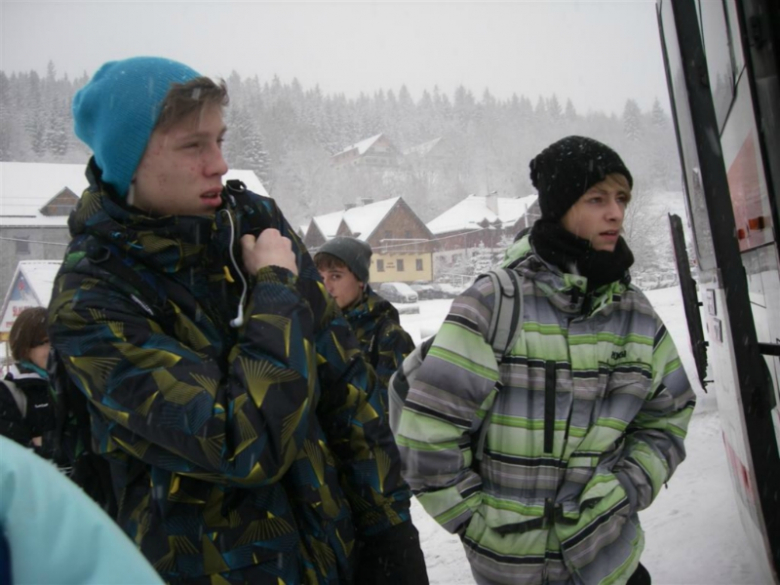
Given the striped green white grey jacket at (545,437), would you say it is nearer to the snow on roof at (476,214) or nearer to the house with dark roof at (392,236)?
the house with dark roof at (392,236)

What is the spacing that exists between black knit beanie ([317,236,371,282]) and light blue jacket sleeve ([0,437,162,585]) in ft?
11.3

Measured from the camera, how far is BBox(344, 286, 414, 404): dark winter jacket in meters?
3.94

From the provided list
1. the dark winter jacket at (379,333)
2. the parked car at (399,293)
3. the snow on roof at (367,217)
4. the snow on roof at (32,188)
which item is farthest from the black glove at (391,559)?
the snow on roof at (367,217)

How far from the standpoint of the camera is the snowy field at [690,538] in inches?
162

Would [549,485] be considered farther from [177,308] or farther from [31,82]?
[31,82]

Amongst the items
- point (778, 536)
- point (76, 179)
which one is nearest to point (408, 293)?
point (76, 179)

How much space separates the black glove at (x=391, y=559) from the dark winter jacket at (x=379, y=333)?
2333 mm

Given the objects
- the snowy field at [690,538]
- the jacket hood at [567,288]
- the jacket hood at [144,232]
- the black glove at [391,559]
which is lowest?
the snowy field at [690,538]

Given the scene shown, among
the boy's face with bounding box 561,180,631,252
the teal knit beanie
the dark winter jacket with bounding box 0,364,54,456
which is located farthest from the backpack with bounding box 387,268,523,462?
the dark winter jacket with bounding box 0,364,54,456

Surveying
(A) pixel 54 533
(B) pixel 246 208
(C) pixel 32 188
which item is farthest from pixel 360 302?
(C) pixel 32 188

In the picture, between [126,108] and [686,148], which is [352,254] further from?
[126,108]

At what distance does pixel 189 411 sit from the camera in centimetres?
121

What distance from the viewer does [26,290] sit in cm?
2033

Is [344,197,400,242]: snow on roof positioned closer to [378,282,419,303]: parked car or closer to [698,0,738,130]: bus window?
[378,282,419,303]: parked car
